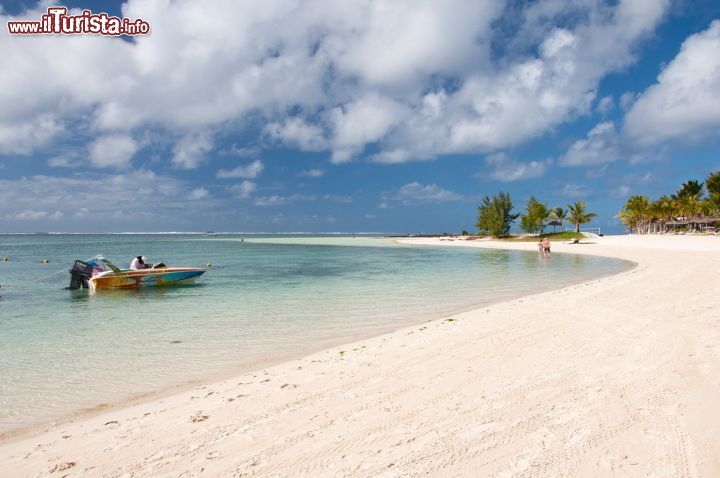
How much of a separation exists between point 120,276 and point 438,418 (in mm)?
21212

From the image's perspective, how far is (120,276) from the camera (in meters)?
21.2

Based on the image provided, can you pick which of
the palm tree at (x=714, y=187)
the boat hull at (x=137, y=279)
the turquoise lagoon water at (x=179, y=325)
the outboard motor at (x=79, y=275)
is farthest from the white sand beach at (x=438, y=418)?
the palm tree at (x=714, y=187)

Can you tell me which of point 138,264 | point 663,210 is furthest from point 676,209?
point 138,264

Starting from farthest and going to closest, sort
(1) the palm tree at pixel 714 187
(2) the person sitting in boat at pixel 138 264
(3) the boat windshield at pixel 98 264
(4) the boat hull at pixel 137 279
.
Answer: (1) the palm tree at pixel 714 187, (2) the person sitting in boat at pixel 138 264, (3) the boat windshield at pixel 98 264, (4) the boat hull at pixel 137 279

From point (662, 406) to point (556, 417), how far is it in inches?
50.2

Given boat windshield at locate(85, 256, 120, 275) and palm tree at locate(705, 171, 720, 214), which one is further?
palm tree at locate(705, 171, 720, 214)

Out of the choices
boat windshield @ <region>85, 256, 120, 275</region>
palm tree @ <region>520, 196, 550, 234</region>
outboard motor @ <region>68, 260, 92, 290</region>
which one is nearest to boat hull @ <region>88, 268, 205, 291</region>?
boat windshield @ <region>85, 256, 120, 275</region>

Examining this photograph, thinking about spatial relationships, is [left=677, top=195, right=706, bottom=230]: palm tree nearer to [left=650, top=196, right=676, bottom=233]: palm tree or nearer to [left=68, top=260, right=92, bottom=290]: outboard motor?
[left=650, top=196, right=676, bottom=233]: palm tree

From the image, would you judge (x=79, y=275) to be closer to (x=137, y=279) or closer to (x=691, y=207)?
(x=137, y=279)

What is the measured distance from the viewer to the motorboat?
21.1m

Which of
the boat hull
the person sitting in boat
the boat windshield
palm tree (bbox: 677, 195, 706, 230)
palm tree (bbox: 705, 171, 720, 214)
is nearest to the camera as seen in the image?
the boat hull

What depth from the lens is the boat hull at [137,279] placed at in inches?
829

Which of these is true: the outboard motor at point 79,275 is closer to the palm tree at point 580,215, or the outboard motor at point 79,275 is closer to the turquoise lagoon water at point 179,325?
the turquoise lagoon water at point 179,325

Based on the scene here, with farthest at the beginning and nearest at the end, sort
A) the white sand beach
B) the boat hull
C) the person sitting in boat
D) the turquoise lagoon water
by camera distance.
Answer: the person sitting in boat < the boat hull < the turquoise lagoon water < the white sand beach
